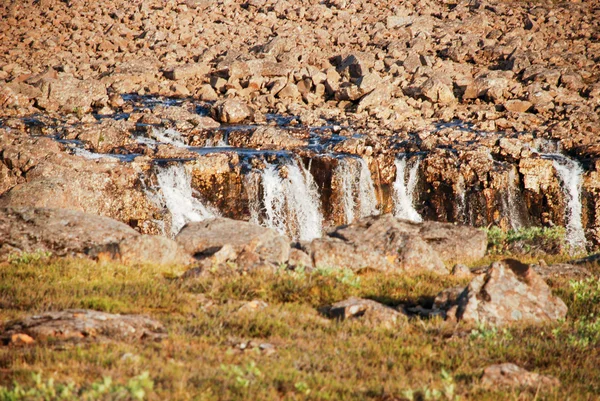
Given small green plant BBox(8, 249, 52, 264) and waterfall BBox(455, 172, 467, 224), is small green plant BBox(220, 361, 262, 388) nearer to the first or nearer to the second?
small green plant BBox(8, 249, 52, 264)

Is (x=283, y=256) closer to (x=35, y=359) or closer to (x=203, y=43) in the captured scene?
(x=35, y=359)

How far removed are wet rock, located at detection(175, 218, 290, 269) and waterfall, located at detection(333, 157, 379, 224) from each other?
42.4 feet

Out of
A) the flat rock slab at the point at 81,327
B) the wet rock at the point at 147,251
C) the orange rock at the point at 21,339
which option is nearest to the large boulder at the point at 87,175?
the wet rock at the point at 147,251

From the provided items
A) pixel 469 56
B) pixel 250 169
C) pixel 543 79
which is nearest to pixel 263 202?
pixel 250 169

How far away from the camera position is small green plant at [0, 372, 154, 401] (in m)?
5.56

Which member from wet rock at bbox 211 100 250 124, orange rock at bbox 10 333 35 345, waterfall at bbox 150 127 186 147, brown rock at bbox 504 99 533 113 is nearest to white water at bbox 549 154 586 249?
brown rock at bbox 504 99 533 113

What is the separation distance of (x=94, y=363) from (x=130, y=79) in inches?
1317

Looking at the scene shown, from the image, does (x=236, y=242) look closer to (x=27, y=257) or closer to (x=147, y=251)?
(x=147, y=251)

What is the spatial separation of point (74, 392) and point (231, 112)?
26857 millimetres

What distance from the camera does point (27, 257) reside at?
12.2 metres

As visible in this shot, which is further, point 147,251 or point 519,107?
point 519,107

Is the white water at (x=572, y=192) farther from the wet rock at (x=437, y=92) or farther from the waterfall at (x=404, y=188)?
the wet rock at (x=437, y=92)

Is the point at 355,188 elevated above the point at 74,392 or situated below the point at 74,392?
above

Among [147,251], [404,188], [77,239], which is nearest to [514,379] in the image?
[147,251]
